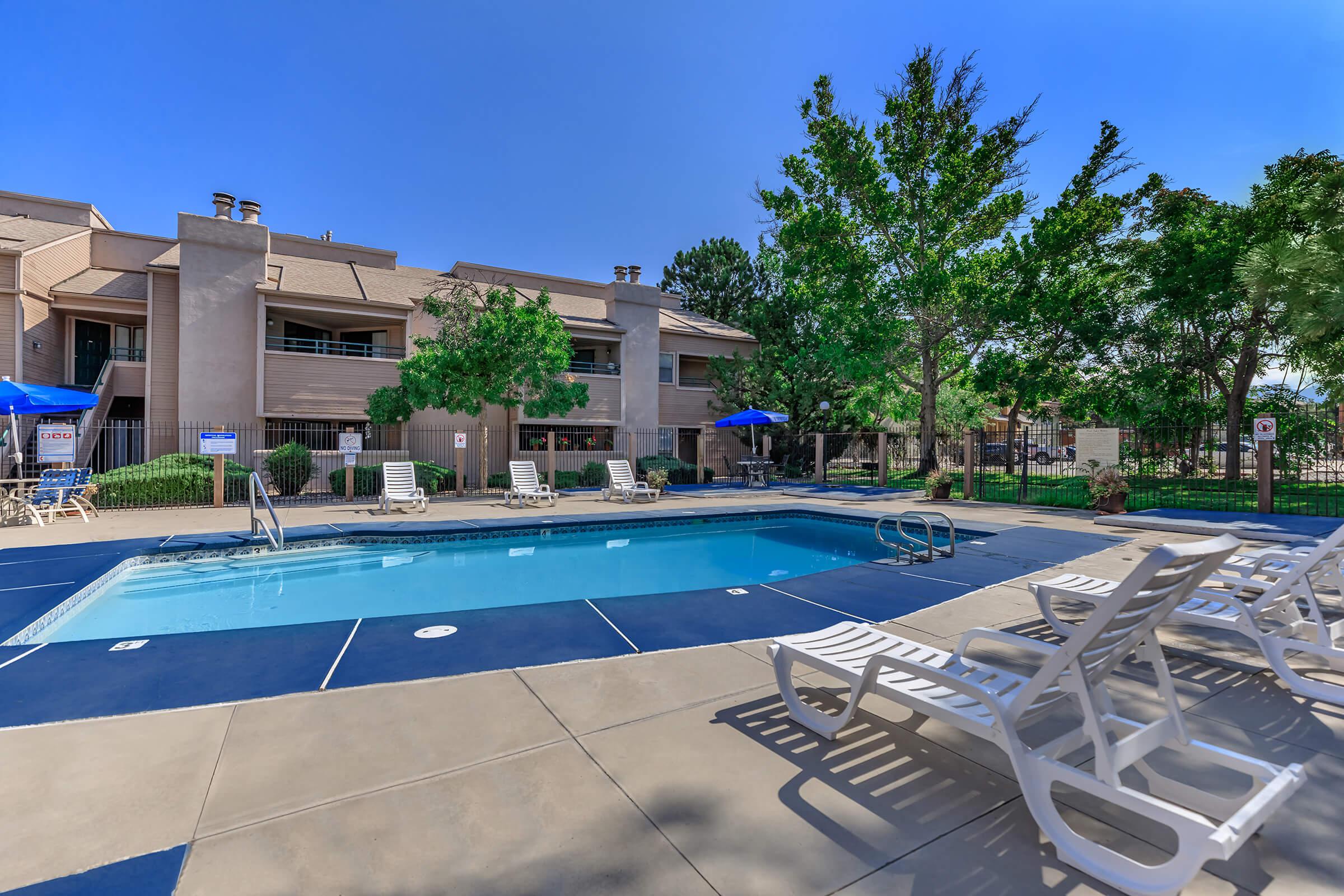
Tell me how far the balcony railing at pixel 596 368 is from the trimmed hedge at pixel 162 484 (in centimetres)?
1152

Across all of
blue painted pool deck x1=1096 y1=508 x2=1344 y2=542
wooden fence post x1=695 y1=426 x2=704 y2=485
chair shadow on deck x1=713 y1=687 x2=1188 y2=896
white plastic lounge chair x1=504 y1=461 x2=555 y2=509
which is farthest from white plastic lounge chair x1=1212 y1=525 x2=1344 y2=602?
wooden fence post x1=695 y1=426 x2=704 y2=485

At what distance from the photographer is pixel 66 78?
12.7 meters

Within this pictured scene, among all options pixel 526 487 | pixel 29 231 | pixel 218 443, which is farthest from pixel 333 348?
pixel 526 487

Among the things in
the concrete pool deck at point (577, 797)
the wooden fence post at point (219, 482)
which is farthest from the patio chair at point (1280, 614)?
the wooden fence post at point (219, 482)

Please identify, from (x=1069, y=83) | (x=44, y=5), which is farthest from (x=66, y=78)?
(x=1069, y=83)

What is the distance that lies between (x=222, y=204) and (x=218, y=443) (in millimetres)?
9751

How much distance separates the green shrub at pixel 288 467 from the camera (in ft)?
51.8

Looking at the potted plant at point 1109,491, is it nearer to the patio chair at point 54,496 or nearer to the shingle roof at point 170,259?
the patio chair at point 54,496

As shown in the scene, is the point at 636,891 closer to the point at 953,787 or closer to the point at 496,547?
the point at 953,787

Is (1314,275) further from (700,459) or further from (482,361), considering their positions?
(482,361)

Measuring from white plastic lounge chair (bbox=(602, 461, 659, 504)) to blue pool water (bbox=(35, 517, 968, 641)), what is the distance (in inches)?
140

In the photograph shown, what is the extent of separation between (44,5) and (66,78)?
5.45 ft

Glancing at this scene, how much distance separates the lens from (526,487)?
15.5 meters

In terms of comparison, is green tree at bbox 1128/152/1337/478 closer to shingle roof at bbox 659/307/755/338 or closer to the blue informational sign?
shingle roof at bbox 659/307/755/338
